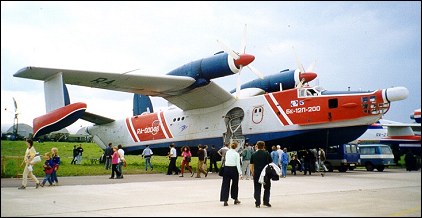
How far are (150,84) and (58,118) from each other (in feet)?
19.2

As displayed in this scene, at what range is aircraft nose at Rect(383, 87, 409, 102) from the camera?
17.7 meters

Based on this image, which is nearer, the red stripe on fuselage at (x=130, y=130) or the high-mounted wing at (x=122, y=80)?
the high-mounted wing at (x=122, y=80)

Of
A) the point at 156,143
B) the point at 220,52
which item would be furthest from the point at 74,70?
the point at 156,143

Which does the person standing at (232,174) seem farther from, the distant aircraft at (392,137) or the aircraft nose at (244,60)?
the distant aircraft at (392,137)

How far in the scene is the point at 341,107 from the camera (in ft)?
62.8

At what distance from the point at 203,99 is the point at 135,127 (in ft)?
21.5

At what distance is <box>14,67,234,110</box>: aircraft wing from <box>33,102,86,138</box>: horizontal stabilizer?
74.5 inches

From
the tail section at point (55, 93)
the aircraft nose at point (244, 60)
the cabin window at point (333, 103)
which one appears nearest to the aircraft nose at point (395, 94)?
the cabin window at point (333, 103)

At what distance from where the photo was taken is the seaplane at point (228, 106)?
1766cm

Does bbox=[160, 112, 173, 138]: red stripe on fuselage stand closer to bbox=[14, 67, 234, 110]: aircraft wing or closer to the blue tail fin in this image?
bbox=[14, 67, 234, 110]: aircraft wing

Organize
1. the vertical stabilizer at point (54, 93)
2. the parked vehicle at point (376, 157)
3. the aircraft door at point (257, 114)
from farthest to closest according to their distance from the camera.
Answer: the parked vehicle at point (376, 157), the aircraft door at point (257, 114), the vertical stabilizer at point (54, 93)

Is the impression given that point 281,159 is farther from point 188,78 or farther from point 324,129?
point 188,78

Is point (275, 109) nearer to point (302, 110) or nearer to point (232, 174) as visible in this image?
point (302, 110)

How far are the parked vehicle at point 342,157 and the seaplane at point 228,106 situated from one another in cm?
452
